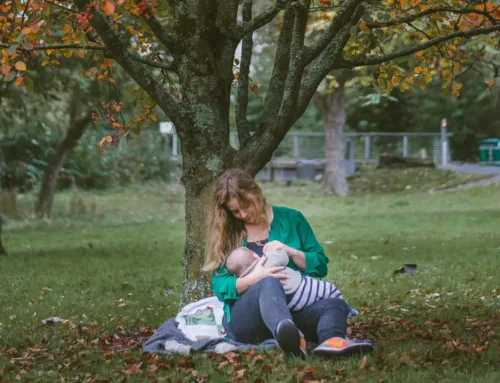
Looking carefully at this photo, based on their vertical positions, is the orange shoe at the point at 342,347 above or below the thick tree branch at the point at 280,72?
below

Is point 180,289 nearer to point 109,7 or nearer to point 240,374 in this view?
point 240,374

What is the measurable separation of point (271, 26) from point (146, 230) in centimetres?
1138

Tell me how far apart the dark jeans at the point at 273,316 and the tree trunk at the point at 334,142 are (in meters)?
27.3

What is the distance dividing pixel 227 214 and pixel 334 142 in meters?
27.9

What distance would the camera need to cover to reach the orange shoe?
517cm

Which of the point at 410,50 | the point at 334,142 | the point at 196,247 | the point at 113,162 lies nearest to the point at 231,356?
the point at 196,247

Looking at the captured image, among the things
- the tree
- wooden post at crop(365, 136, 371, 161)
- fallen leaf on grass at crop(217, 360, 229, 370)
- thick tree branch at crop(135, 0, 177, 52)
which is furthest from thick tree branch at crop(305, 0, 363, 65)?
wooden post at crop(365, 136, 371, 161)

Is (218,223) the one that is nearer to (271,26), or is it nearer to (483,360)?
(483,360)

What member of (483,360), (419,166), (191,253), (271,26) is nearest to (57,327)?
(191,253)

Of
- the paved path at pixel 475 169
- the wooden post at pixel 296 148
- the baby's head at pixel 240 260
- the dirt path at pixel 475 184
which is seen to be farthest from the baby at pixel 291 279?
the wooden post at pixel 296 148

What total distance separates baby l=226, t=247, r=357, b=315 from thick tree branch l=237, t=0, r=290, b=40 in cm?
205

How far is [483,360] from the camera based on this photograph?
5215mm

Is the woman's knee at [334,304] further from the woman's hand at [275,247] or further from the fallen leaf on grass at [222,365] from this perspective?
the fallen leaf on grass at [222,365]

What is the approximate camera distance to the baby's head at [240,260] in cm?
571
